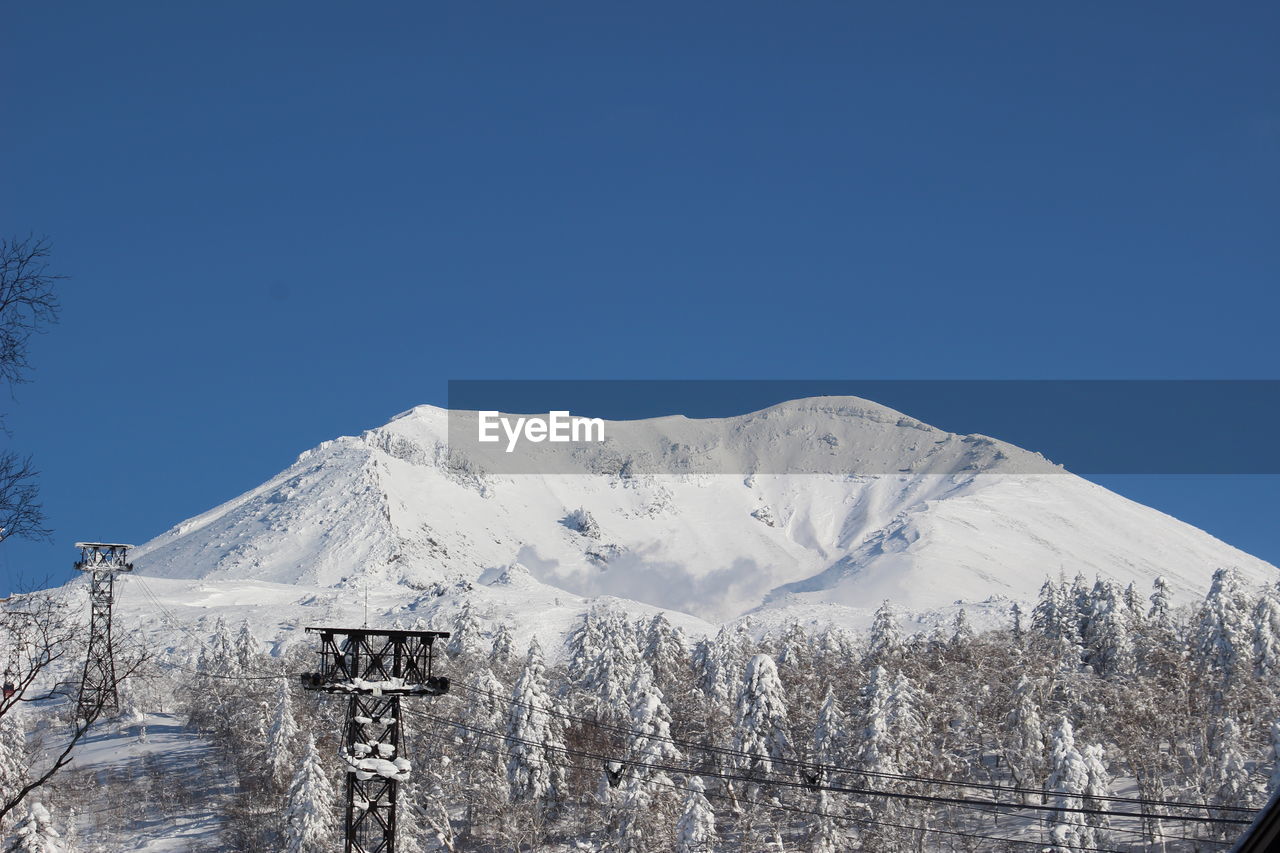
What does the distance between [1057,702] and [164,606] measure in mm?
147678

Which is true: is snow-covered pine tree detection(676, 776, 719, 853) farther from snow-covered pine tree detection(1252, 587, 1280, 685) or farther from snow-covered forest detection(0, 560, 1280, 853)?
snow-covered pine tree detection(1252, 587, 1280, 685)

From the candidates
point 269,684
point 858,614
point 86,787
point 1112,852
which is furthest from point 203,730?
point 858,614

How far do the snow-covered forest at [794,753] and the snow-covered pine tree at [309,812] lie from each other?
135mm

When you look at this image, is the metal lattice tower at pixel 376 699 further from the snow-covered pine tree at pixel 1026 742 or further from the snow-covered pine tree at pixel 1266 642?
the snow-covered pine tree at pixel 1266 642

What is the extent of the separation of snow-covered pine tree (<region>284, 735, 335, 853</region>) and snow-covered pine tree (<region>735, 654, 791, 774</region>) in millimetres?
23624

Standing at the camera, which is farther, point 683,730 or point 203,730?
point 203,730

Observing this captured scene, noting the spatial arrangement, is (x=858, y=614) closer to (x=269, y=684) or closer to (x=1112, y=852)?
(x=269, y=684)

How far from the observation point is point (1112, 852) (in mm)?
50656

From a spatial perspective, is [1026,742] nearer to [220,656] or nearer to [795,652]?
[795,652]

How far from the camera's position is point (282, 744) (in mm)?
70000

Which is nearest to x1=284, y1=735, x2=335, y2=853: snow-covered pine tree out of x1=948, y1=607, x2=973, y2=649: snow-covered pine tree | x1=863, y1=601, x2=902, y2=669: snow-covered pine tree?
x1=863, y1=601, x2=902, y2=669: snow-covered pine tree

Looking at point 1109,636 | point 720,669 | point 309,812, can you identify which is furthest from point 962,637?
point 309,812

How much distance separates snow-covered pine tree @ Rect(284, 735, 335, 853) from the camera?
A: 54.9 meters

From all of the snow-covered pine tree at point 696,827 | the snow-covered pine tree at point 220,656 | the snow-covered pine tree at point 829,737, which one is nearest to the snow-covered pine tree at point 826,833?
the snow-covered pine tree at point 829,737
